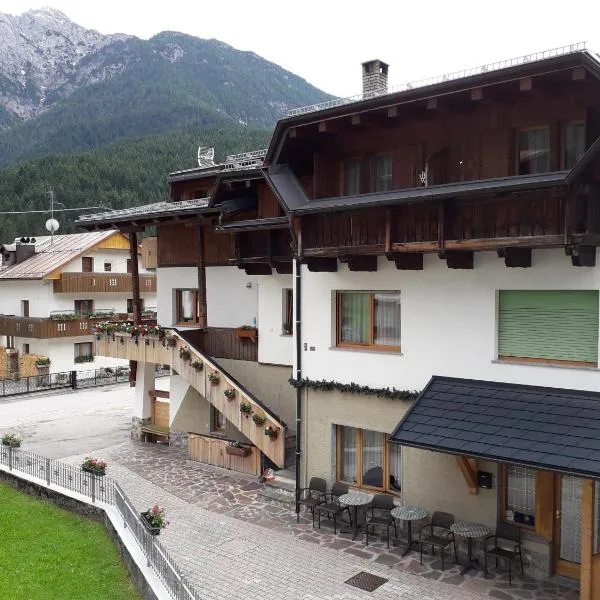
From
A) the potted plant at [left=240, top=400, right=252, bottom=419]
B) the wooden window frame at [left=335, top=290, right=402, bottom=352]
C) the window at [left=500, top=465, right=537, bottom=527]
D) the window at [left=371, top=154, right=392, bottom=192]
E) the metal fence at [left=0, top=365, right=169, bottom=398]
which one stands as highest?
the window at [left=371, top=154, right=392, bottom=192]

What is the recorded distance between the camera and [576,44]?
10.9m

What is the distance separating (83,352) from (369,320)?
110ft

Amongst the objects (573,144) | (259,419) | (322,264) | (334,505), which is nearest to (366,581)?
(334,505)

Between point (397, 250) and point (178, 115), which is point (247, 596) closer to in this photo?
point (397, 250)

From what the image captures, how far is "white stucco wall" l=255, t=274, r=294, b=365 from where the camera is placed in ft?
63.6

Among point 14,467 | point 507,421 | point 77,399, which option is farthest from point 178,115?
point 507,421

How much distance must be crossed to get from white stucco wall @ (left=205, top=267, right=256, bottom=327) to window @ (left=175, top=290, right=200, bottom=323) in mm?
902

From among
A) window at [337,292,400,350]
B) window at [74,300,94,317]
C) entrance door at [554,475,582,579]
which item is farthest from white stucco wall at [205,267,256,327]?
window at [74,300,94,317]

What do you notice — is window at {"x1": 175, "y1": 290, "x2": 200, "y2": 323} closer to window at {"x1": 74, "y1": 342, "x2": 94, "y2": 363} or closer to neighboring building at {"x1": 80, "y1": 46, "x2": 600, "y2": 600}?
neighboring building at {"x1": 80, "y1": 46, "x2": 600, "y2": 600}

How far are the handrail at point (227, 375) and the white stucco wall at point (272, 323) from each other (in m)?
1.11

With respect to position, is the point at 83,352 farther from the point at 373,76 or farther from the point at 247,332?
the point at 373,76

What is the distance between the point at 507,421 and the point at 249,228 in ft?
29.2

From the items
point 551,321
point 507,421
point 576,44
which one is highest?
point 576,44

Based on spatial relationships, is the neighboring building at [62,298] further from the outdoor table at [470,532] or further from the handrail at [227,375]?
the outdoor table at [470,532]
